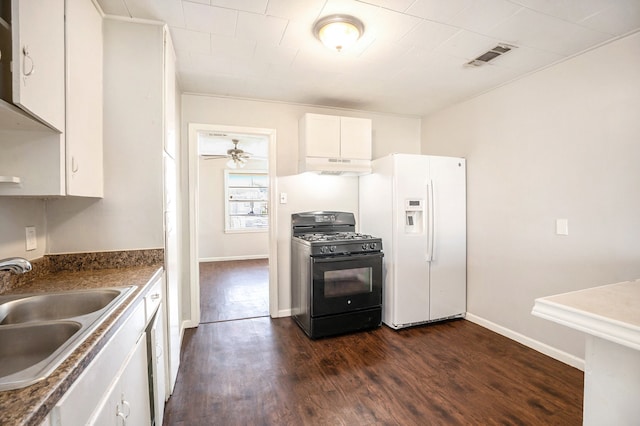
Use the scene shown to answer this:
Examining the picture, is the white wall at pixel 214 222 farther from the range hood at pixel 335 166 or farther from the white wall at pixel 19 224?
the white wall at pixel 19 224

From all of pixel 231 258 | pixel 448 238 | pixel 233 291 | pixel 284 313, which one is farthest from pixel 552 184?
pixel 231 258

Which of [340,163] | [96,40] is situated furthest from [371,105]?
[96,40]

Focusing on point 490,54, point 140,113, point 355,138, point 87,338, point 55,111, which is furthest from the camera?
point 355,138

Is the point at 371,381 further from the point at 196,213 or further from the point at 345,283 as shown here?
the point at 196,213

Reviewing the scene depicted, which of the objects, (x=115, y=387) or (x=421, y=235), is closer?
(x=115, y=387)

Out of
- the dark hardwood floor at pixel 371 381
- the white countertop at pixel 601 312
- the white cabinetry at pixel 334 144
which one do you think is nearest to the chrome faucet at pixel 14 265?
the dark hardwood floor at pixel 371 381

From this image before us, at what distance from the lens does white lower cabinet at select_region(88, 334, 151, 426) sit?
0.97m

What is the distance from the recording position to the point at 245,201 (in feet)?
23.9

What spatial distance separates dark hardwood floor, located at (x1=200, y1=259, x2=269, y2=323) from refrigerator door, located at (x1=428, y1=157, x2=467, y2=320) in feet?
6.46

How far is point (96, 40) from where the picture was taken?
5.58 ft

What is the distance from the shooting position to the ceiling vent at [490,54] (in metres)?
2.22

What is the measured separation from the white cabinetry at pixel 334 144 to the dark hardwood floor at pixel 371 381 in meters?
1.75

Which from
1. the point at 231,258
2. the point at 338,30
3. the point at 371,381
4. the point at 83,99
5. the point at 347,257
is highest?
the point at 338,30

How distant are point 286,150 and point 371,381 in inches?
95.2
